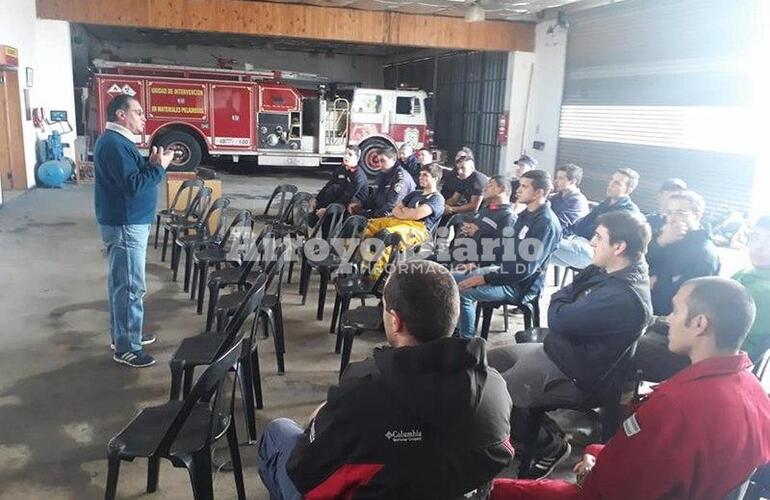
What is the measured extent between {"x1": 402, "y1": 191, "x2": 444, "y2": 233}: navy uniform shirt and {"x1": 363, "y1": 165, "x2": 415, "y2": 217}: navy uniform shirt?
0.80 feet

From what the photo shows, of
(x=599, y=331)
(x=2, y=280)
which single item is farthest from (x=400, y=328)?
(x=2, y=280)

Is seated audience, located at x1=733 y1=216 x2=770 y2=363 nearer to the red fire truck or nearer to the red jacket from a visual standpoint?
the red jacket

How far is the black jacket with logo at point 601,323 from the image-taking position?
7.50 ft

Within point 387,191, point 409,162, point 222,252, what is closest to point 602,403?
point 222,252

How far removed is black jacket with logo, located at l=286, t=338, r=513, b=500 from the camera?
1.26 metres

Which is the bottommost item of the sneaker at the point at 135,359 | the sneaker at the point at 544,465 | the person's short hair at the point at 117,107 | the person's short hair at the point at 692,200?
the sneaker at the point at 135,359

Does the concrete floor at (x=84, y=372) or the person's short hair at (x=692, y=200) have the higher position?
the person's short hair at (x=692, y=200)

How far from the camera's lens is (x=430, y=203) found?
16.1 feet

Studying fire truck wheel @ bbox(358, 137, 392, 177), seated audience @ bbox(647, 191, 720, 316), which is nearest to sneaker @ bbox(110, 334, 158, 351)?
seated audience @ bbox(647, 191, 720, 316)

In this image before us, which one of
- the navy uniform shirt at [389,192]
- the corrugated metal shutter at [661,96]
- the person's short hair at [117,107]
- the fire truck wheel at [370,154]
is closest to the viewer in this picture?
the person's short hair at [117,107]

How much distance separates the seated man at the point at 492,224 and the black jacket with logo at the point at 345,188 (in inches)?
80.8

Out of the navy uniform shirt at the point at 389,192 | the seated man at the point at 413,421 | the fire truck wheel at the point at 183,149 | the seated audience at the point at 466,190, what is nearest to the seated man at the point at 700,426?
the seated man at the point at 413,421

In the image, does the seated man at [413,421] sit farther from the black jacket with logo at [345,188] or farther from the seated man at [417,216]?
the black jacket with logo at [345,188]

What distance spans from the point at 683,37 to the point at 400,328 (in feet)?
26.2
